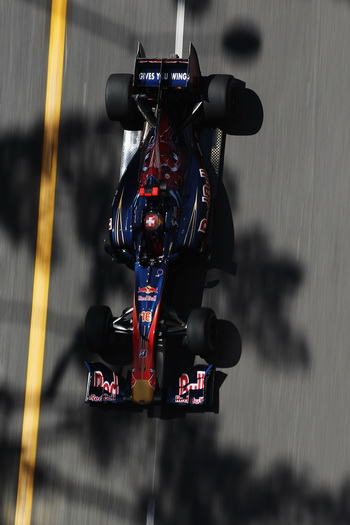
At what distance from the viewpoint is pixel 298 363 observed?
14.1m

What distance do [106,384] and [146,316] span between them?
915mm

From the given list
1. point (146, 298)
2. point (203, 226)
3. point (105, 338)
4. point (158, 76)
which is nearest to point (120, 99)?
point (158, 76)

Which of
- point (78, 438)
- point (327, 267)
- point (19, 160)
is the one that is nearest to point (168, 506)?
point (78, 438)

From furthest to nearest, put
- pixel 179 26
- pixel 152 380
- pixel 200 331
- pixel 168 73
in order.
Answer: pixel 179 26 < pixel 168 73 < pixel 152 380 < pixel 200 331

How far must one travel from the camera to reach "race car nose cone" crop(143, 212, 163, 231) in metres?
13.8

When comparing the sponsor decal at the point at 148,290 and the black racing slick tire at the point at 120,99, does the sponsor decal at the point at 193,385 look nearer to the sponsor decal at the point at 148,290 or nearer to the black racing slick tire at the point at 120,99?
the sponsor decal at the point at 148,290

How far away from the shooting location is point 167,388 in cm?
1395

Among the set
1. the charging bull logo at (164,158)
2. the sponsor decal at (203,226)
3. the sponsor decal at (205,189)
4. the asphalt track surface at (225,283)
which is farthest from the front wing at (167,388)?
the charging bull logo at (164,158)

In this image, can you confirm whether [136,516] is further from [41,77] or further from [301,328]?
[41,77]

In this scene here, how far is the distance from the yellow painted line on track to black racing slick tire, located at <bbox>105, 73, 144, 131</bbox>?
0.94m

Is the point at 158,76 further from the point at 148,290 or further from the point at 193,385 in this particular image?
the point at 193,385

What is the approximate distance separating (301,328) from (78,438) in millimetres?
2830

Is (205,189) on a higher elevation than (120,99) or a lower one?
lower

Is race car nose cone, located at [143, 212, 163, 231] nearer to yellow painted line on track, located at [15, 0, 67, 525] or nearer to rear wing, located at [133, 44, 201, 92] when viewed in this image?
rear wing, located at [133, 44, 201, 92]
